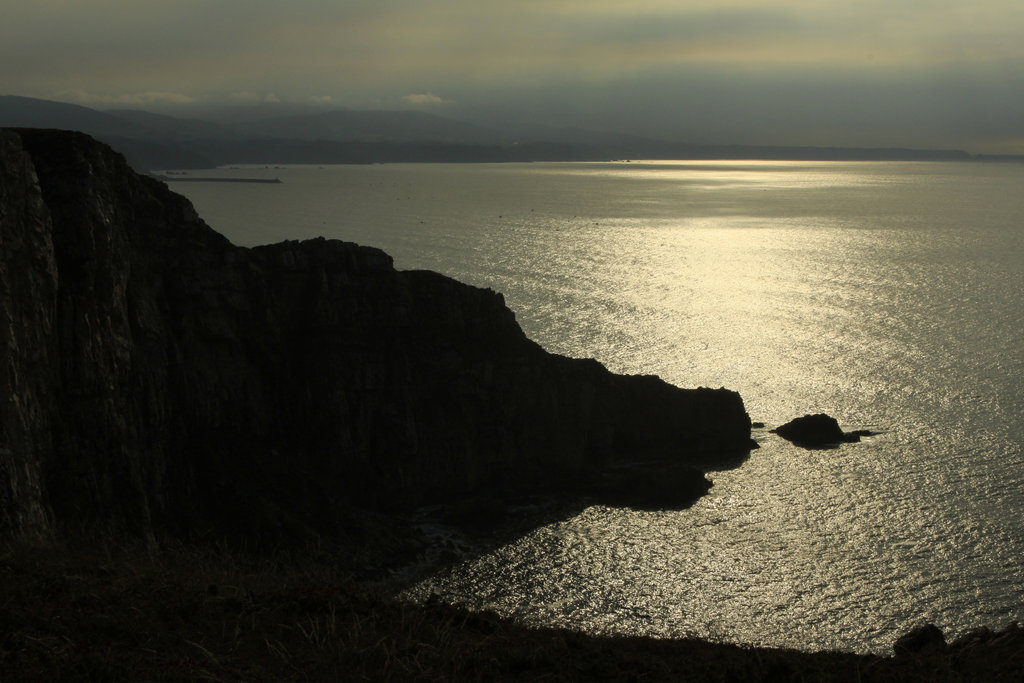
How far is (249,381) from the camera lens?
43.3 meters

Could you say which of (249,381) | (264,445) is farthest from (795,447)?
(249,381)

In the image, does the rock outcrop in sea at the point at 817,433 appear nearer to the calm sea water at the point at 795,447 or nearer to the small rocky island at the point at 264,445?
the calm sea water at the point at 795,447

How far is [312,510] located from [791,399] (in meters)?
39.4

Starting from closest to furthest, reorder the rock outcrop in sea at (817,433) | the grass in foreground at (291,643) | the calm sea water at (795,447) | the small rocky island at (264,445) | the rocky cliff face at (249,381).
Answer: the grass in foreground at (291,643)
the small rocky island at (264,445)
the rocky cliff face at (249,381)
the calm sea water at (795,447)
the rock outcrop in sea at (817,433)

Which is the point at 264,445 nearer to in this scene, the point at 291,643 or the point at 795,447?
the point at 291,643

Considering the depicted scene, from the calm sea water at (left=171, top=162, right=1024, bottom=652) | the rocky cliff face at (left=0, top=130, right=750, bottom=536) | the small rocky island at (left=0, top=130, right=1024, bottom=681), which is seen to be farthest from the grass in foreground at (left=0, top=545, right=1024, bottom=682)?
the rocky cliff face at (left=0, top=130, right=750, bottom=536)

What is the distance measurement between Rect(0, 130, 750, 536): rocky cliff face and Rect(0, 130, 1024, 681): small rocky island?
0.41ft

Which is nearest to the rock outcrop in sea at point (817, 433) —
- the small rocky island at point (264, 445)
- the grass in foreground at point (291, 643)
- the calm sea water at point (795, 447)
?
the calm sea water at point (795, 447)

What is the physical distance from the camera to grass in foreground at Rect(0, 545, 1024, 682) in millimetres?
12336

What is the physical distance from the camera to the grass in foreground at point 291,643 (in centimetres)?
1234

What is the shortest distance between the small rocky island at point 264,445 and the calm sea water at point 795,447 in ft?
18.4

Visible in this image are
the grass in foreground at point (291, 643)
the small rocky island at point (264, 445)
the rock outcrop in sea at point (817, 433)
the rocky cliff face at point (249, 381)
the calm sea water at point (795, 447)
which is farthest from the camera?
the rock outcrop in sea at point (817, 433)

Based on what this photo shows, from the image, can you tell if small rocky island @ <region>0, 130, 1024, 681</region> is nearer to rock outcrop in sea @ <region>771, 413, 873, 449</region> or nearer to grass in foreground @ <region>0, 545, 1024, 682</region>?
grass in foreground @ <region>0, 545, 1024, 682</region>

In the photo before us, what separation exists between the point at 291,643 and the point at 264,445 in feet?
98.3
